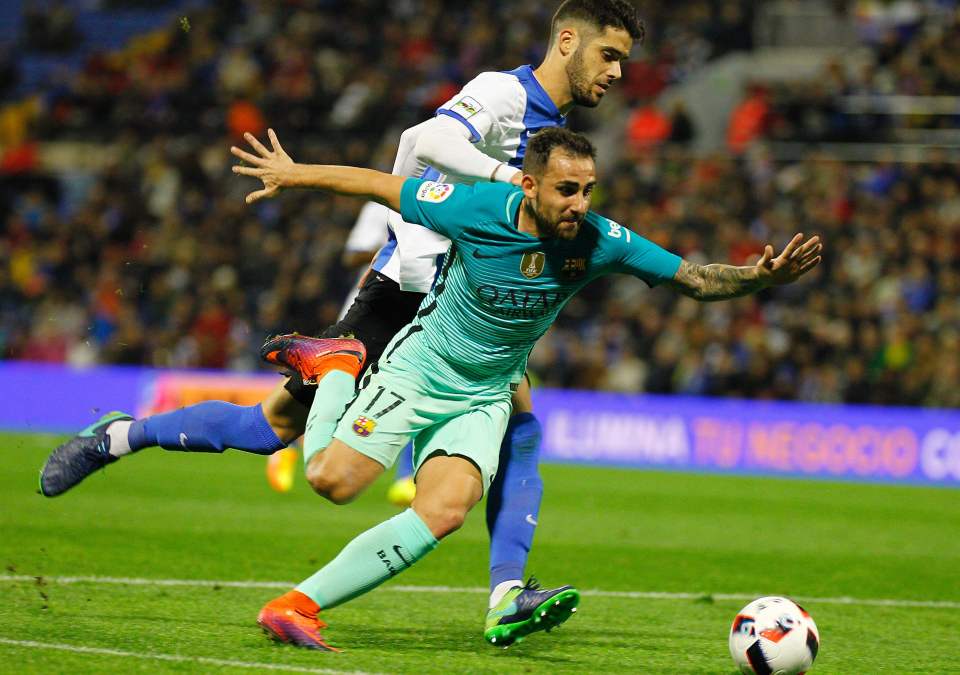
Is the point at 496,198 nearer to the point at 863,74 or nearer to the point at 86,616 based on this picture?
the point at 86,616

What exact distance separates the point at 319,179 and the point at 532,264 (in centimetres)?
87

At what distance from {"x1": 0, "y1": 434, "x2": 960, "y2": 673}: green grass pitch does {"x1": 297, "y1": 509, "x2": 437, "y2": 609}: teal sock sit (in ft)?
0.75

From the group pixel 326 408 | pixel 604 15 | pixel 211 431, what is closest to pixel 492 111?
pixel 604 15

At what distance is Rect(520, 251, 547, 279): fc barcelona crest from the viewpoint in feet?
18.4

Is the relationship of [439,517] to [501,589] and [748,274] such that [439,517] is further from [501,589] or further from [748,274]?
[748,274]

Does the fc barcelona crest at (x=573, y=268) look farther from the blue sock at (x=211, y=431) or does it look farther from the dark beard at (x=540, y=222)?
the blue sock at (x=211, y=431)

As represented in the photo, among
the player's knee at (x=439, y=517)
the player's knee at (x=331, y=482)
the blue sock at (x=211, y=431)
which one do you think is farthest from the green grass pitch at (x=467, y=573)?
the blue sock at (x=211, y=431)

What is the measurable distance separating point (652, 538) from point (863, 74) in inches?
439

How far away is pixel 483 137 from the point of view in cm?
618

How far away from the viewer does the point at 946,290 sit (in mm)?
16719

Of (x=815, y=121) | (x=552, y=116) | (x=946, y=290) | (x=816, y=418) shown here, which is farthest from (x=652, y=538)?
(x=815, y=121)

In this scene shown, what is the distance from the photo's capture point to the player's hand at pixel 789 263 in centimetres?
546

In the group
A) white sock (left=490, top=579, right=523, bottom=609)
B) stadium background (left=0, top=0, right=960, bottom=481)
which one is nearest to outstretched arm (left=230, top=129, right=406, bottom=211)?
white sock (left=490, top=579, right=523, bottom=609)

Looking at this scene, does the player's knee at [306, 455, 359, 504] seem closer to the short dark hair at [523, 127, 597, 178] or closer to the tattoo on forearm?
the short dark hair at [523, 127, 597, 178]
